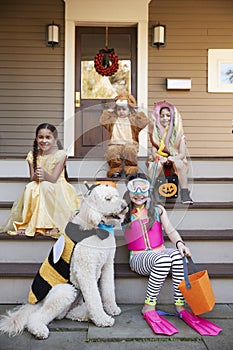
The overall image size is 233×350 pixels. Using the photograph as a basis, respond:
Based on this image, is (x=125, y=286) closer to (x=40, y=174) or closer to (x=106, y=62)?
(x=40, y=174)

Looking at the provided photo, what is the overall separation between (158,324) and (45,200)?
3.67ft

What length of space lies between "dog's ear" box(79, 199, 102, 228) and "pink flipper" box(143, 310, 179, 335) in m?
0.59

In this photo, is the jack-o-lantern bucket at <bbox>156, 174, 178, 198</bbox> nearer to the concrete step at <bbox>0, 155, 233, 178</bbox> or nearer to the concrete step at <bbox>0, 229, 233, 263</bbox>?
the concrete step at <bbox>0, 229, 233, 263</bbox>

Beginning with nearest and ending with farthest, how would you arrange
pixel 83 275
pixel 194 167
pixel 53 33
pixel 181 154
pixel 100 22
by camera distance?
pixel 83 275, pixel 181 154, pixel 194 167, pixel 53 33, pixel 100 22

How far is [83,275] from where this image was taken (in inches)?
77.7

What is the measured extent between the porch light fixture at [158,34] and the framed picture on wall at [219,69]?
63cm

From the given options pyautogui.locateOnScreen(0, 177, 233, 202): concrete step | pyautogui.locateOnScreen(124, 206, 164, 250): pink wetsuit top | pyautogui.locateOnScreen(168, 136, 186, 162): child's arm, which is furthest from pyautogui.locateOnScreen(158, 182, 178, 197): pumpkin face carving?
pyautogui.locateOnScreen(124, 206, 164, 250): pink wetsuit top

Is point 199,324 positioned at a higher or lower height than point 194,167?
lower

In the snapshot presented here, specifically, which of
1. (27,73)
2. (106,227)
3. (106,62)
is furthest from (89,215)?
(27,73)

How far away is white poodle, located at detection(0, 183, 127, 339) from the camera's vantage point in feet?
6.37

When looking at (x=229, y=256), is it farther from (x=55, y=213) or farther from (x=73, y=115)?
(x=73, y=115)

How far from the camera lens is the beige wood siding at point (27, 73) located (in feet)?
15.6

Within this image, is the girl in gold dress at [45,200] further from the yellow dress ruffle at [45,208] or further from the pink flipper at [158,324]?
the pink flipper at [158,324]

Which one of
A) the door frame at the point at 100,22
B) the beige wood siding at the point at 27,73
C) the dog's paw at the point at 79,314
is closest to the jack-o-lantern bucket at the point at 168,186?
the dog's paw at the point at 79,314
